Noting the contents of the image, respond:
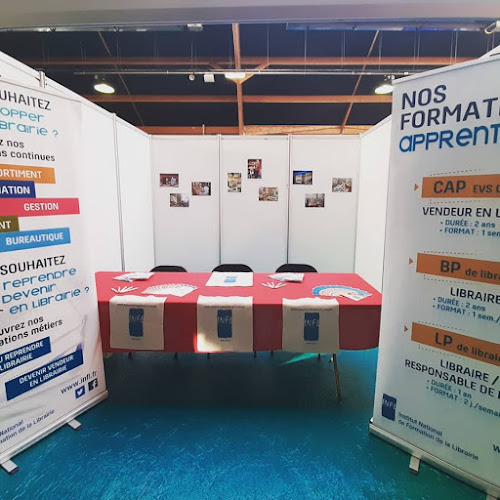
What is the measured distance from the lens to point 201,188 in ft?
15.5

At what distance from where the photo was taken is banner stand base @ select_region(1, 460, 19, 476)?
1639 millimetres

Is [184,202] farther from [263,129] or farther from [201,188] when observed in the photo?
[263,129]

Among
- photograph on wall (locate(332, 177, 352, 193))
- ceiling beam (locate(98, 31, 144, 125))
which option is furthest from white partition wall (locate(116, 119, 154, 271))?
photograph on wall (locate(332, 177, 352, 193))

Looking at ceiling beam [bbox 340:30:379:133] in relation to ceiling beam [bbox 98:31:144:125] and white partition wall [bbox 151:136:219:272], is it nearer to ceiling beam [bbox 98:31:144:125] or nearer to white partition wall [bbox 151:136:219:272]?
white partition wall [bbox 151:136:219:272]

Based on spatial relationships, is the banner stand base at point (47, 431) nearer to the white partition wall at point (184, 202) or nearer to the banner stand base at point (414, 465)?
the banner stand base at point (414, 465)

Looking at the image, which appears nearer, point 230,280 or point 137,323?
point 137,323

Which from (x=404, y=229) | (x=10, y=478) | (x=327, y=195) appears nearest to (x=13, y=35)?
(x=327, y=195)

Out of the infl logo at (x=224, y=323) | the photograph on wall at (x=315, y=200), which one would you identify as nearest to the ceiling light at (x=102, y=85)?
the photograph on wall at (x=315, y=200)

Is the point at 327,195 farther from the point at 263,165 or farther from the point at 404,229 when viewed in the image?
the point at 404,229

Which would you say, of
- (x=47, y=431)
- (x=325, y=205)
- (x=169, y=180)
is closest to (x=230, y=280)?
(x=47, y=431)

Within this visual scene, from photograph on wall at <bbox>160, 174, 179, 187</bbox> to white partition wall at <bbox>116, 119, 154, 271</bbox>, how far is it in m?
0.20

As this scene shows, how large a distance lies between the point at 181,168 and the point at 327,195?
2.37 meters

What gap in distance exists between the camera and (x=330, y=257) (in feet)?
15.7

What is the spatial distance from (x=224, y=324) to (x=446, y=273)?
1397 millimetres
